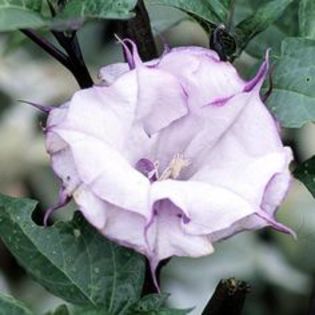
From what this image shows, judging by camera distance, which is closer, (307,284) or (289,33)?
(289,33)

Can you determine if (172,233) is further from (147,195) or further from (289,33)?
(289,33)

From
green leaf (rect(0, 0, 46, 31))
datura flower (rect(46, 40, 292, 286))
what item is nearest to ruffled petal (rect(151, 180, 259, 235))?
datura flower (rect(46, 40, 292, 286))

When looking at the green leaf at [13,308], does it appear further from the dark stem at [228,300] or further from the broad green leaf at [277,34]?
the broad green leaf at [277,34]

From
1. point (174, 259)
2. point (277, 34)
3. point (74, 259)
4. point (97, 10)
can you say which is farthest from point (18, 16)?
point (174, 259)

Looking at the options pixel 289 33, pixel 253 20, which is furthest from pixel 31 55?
pixel 253 20

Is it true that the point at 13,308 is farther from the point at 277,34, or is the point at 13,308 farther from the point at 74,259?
the point at 277,34

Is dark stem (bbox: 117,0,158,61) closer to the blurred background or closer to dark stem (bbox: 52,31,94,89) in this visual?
dark stem (bbox: 52,31,94,89)
